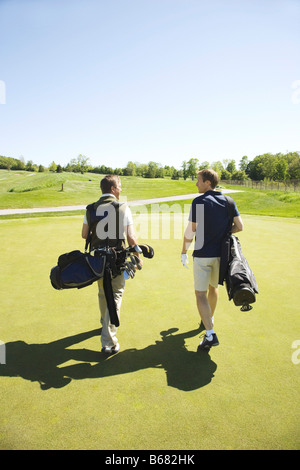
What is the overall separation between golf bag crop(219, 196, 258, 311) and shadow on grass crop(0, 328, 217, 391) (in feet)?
2.67

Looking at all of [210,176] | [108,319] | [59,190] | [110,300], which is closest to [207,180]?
[210,176]

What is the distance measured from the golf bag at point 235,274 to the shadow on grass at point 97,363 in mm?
814

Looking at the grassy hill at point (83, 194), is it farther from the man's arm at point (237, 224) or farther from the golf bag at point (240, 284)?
the golf bag at point (240, 284)

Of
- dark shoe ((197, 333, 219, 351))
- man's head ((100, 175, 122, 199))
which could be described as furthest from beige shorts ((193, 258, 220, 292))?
man's head ((100, 175, 122, 199))

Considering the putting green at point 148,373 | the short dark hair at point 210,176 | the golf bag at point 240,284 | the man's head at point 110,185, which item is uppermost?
the short dark hair at point 210,176

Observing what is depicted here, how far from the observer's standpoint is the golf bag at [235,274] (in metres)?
3.56

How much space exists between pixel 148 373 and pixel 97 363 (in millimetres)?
657

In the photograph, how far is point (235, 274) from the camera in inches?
144

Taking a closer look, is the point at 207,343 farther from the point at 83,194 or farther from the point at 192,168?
the point at 192,168

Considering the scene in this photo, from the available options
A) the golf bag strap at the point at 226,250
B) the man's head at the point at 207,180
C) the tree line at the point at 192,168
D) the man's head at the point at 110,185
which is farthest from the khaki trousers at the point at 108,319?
the tree line at the point at 192,168

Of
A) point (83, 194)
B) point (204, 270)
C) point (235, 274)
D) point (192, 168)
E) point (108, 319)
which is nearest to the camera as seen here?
point (235, 274)

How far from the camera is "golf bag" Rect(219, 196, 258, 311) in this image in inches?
140

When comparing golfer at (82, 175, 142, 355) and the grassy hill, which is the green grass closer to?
the grassy hill

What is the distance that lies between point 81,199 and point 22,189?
8674 mm
